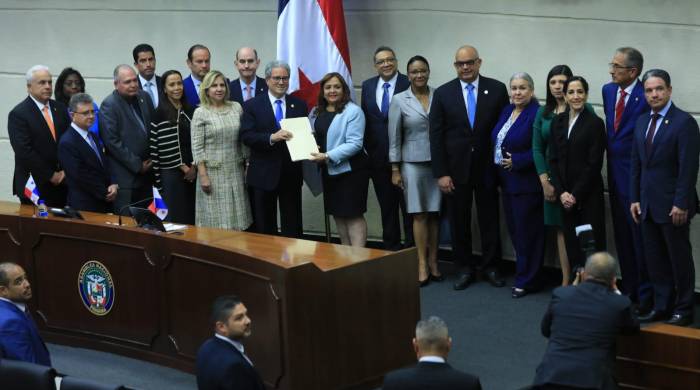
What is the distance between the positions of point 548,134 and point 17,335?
3668 millimetres

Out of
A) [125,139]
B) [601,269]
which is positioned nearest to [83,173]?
[125,139]

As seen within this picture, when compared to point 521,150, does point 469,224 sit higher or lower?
lower

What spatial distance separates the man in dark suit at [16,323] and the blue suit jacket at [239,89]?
3.18 metres

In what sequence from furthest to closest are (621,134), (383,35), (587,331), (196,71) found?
(383,35) → (196,71) → (621,134) → (587,331)

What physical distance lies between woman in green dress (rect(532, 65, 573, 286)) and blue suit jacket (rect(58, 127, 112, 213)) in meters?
3.02

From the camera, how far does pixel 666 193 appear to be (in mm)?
6434

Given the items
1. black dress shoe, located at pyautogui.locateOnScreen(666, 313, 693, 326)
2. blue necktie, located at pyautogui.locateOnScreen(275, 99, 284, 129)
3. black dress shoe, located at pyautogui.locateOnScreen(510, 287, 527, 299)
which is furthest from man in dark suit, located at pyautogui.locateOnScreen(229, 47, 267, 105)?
black dress shoe, located at pyautogui.locateOnScreen(666, 313, 693, 326)

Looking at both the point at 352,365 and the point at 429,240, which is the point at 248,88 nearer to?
the point at 429,240

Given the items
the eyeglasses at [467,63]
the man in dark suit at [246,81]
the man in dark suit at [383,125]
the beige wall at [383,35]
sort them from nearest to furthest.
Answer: the beige wall at [383,35] < the eyeglasses at [467,63] < the man in dark suit at [383,125] < the man in dark suit at [246,81]

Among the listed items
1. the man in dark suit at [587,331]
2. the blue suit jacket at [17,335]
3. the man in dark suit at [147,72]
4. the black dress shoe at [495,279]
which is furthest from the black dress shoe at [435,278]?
the blue suit jacket at [17,335]

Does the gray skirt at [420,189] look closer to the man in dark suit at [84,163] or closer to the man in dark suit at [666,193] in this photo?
the man in dark suit at [666,193]

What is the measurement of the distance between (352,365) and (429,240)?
2390mm

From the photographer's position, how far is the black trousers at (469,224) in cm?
778

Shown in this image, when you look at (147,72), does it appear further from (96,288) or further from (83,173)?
(96,288)
